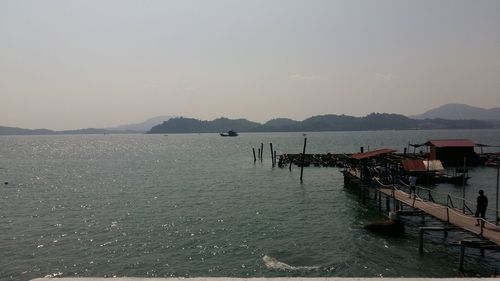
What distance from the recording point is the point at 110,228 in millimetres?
28453

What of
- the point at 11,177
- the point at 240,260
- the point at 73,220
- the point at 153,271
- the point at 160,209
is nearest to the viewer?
the point at 153,271

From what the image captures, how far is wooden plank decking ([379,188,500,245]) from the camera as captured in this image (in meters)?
19.5

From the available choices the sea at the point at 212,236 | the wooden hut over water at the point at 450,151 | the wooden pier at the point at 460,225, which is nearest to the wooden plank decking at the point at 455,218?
the wooden pier at the point at 460,225

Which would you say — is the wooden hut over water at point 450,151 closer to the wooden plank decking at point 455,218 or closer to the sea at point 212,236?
the sea at point 212,236

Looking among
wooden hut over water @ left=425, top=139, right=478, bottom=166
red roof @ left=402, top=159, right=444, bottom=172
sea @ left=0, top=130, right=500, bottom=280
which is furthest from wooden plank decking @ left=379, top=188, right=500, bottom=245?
wooden hut over water @ left=425, top=139, right=478, bottom=166

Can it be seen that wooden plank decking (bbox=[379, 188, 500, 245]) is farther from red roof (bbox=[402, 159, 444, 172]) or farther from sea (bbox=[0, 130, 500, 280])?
red roof (bbox=[402, 159, 444, 172])

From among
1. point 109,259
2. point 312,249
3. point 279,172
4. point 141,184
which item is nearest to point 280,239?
point 312,249

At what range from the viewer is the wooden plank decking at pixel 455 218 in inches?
766

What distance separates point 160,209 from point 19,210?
12.6m

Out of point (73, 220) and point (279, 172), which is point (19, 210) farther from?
point (279, 172)

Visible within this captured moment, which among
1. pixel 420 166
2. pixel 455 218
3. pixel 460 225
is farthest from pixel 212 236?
pixel 420 166

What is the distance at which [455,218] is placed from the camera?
2275 cm

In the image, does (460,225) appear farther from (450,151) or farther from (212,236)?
(450,151)

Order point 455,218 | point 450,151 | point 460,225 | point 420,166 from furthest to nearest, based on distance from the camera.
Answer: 1. point 450,151
2. point 420,166
3. point 455,218
4. point 460,225
